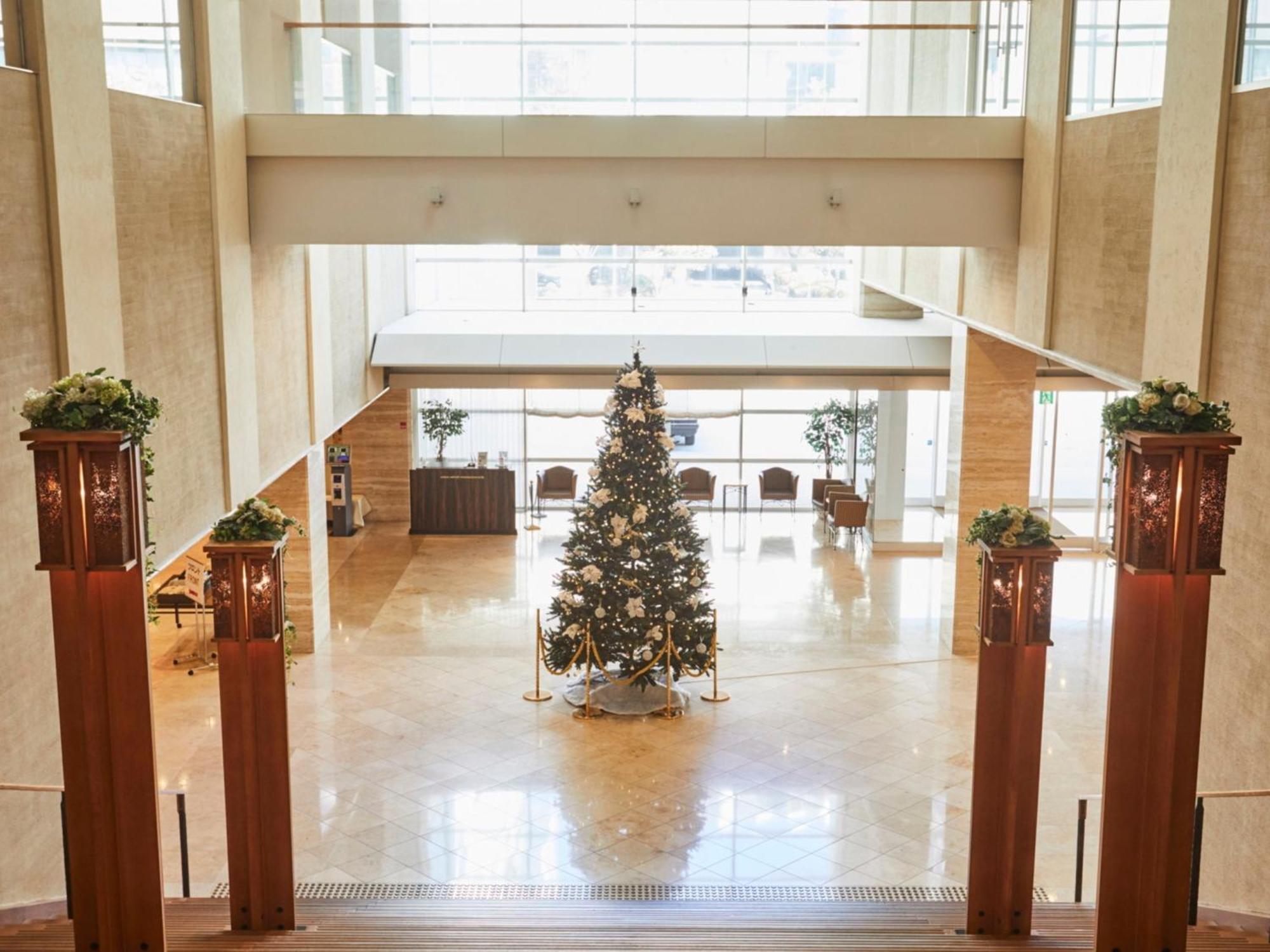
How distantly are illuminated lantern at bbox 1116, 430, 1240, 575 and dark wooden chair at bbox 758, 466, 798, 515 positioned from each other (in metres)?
15.9

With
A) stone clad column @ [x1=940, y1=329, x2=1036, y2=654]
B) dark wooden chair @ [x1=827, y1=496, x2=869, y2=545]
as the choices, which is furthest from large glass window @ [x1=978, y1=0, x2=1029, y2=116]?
dark wooden chair @ [x1=827, y1=496, x2=869, y2=545]

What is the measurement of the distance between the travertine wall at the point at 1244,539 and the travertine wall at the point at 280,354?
25.8 ft

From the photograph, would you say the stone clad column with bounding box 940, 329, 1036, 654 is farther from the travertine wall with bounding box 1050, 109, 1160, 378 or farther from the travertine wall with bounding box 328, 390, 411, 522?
the travertine wall with bounding box 328, 390, 411, 522

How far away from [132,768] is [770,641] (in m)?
9.97

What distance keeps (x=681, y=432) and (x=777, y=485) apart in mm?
3812

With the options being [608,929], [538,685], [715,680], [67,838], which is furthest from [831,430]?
[67,838]

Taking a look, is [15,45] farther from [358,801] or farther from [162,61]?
[358,801]

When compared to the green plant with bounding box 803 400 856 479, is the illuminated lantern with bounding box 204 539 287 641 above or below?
above

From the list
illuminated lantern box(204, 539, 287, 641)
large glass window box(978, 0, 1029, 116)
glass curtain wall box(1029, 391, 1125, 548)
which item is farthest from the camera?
glass curtain wall box(1029, 391, 1125, 548)

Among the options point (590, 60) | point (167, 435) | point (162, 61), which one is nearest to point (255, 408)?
point (167, 435)

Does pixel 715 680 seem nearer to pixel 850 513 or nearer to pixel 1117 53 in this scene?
pixel 1117 53

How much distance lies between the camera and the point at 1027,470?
15047 millimetres

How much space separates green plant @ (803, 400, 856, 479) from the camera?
2247cm

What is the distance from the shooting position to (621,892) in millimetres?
9273
